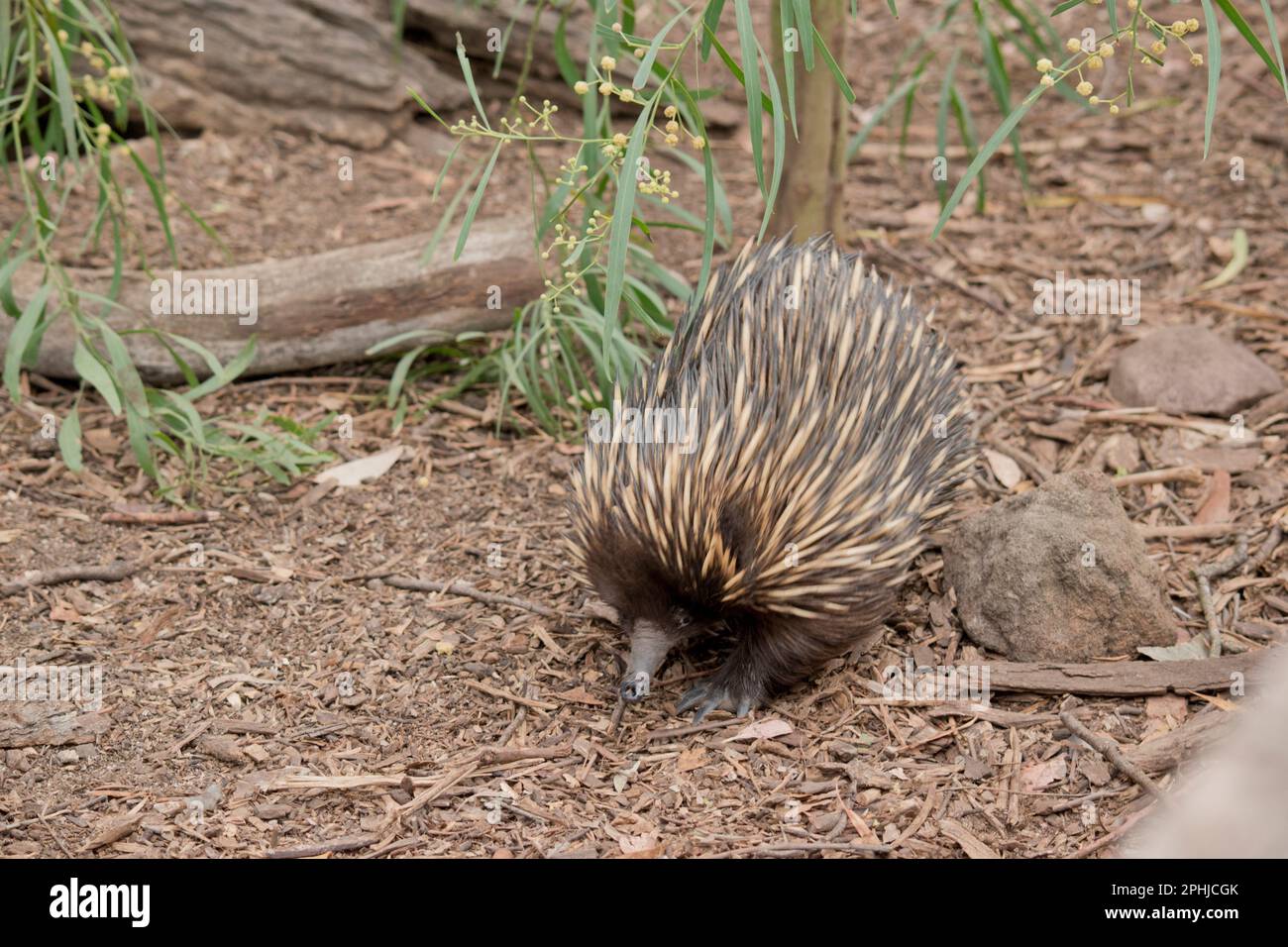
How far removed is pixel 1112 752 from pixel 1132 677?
11.2 inches

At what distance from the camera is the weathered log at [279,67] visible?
5.66m

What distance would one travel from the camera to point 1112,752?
3.12 meters

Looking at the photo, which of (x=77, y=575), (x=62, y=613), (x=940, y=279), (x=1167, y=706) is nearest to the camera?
(x=1167, y=706)

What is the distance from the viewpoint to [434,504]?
4.25 meters

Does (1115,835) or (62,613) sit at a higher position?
(62,613)

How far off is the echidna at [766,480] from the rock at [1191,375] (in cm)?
126

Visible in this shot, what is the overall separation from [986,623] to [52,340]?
9.98 feet

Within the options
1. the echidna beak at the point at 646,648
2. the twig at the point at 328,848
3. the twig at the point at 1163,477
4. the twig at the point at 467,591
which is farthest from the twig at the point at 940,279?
the twig at the point at 328,848

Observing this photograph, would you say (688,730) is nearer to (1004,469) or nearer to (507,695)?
(507,695)

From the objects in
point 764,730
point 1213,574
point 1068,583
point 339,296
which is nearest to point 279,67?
point 339,296

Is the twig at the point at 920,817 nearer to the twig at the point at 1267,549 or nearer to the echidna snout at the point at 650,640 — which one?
the echidna snout at the point at 650,640

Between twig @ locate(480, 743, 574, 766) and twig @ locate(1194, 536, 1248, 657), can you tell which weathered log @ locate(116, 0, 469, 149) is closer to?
twig @ locate(480, 743, 574, 766)
